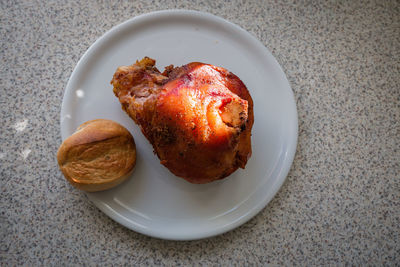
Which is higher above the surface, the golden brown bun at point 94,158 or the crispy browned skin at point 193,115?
the crispy browned skin at point 193,115

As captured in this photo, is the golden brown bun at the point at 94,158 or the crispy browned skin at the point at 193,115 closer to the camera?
the crispy browned skin at the point at 193,115

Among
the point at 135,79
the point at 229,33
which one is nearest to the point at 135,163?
the point at 135,79

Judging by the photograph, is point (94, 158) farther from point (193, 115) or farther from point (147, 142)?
point (193, 115)

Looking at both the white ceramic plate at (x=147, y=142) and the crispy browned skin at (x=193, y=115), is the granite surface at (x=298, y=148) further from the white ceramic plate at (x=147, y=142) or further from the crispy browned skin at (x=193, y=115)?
the crispy browned skin at (x=193, y=115)

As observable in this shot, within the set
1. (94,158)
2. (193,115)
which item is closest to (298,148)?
(193,115)

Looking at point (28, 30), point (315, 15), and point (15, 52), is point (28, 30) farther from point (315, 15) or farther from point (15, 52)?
point (315, 15)

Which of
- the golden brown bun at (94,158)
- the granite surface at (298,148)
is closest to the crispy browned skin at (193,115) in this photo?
the golden brown bun at (94,158)

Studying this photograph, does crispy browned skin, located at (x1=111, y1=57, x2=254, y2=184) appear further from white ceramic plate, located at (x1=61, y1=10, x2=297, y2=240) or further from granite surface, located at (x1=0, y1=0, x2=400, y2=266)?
granite surface, located at (x1=0, y1=0, x2=400, y2=266)
